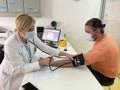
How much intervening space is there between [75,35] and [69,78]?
187 centimetres

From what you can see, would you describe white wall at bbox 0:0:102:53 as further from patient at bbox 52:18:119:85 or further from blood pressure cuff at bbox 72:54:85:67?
blood pressure cuff at bbox 72:54:85:67

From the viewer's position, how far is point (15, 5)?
289 centimetres

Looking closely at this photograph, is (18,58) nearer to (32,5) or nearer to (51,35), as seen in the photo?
(51,35)

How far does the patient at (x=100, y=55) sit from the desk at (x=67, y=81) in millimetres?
124

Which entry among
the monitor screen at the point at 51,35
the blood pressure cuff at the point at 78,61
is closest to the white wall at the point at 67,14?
the monitor screen at the point at 51,35

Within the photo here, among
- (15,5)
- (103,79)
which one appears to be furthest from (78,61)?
(15,5)

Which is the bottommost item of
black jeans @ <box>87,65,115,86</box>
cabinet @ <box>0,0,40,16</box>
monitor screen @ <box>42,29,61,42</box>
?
black jeans @ <box>87,65,115,86</box>

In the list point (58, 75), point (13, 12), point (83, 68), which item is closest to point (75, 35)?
point (13, 12)

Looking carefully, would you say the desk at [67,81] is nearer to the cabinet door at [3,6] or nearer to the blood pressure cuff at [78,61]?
the blood pressure cuff at [78,61]

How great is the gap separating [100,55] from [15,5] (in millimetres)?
1820

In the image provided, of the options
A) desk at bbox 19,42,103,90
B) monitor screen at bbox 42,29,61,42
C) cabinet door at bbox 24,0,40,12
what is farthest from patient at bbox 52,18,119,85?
cabinet door at bbox 24,0,40,12

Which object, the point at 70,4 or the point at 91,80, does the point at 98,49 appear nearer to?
the point at 91,80

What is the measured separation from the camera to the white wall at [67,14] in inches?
122

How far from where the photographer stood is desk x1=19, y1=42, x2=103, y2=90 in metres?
1.41
